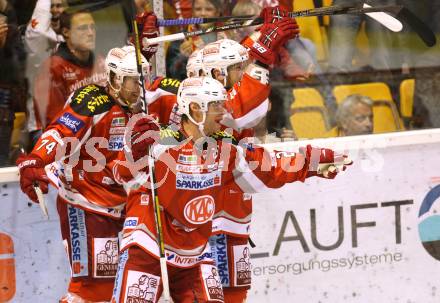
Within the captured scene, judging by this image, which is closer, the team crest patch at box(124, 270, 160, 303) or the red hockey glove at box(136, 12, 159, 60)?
the team crest patch at box(124, 270, 160, 303)

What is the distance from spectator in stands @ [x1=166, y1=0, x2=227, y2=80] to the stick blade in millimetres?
1018

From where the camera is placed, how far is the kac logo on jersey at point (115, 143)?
5195 millimetres

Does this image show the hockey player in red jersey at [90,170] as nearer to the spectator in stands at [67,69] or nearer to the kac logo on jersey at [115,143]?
the kac logo on jersey at [115,143]

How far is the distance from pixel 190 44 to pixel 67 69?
27.3 inches

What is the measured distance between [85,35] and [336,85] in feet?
4.75

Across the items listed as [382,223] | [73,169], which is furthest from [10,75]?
[382,223]

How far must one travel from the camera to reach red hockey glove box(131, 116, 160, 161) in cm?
460

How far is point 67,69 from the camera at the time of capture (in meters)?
5.74

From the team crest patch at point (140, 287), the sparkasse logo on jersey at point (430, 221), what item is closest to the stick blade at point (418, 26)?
the sparkasse logo on jersey at point (430, 221)

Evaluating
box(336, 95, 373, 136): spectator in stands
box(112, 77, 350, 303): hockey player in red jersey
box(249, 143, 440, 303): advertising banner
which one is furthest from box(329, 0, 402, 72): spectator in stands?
box(112, 77, 350, 303): hockey player in red jersey

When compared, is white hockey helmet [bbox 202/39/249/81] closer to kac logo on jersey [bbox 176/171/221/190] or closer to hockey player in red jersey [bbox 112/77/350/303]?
hockey player in red jersey [bbox 112/77/350/303]

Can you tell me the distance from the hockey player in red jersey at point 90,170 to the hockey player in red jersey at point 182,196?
398 mm

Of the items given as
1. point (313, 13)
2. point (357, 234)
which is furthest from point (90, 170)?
point (357, 234)

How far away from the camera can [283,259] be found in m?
5.84
